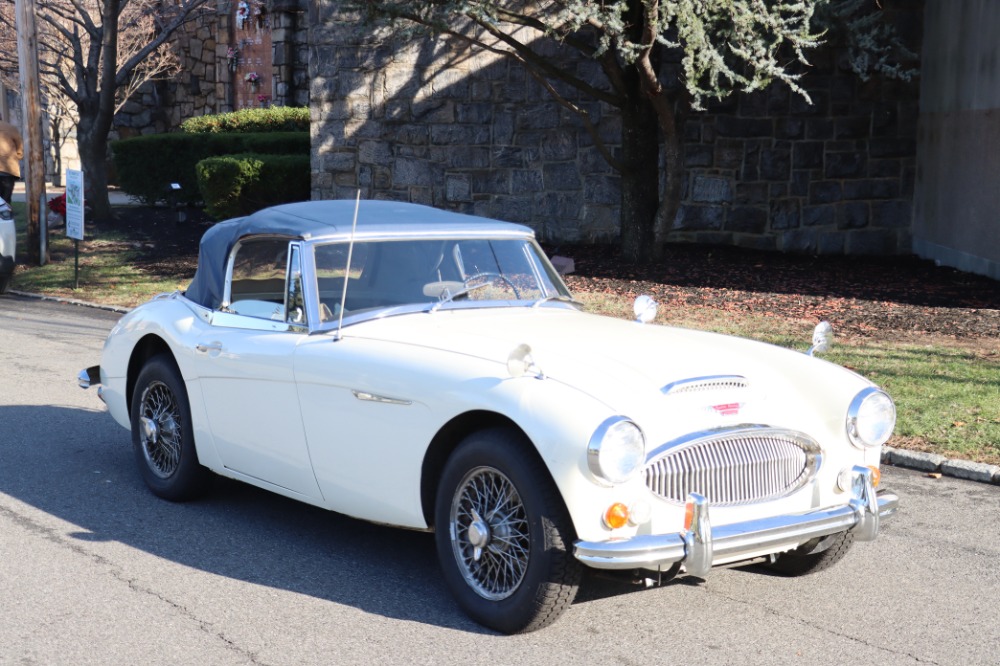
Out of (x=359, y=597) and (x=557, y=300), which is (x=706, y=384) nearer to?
(x=557, y=300)

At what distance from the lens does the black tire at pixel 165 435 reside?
20.1 ft

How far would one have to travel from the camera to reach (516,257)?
6000mm

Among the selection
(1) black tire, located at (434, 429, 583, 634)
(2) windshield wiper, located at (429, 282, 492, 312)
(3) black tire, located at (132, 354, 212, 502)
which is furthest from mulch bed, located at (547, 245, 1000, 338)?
(1) black tire, located at (434, 429, 583, 634)

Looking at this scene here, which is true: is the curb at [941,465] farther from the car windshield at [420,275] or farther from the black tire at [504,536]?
the black tire at [504,536]

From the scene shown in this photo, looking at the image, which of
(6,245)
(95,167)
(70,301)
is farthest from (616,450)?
(95,167)

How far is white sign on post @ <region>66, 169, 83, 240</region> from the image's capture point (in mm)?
15602

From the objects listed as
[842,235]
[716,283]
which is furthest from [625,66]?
[842,235]

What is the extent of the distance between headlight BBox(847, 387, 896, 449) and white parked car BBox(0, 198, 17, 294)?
13092mm

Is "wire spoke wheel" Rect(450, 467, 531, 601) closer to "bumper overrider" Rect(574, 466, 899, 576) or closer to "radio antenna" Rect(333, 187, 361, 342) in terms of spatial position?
"bumper overrider" Rect(574, 466, 899, 576)

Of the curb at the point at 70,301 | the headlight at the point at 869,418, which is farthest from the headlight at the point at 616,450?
Result: the curb at the point at 70,301

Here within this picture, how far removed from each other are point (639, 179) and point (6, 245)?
828cm

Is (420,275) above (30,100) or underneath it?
underneath

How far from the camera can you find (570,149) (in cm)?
1697

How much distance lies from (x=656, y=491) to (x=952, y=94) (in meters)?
12.7
